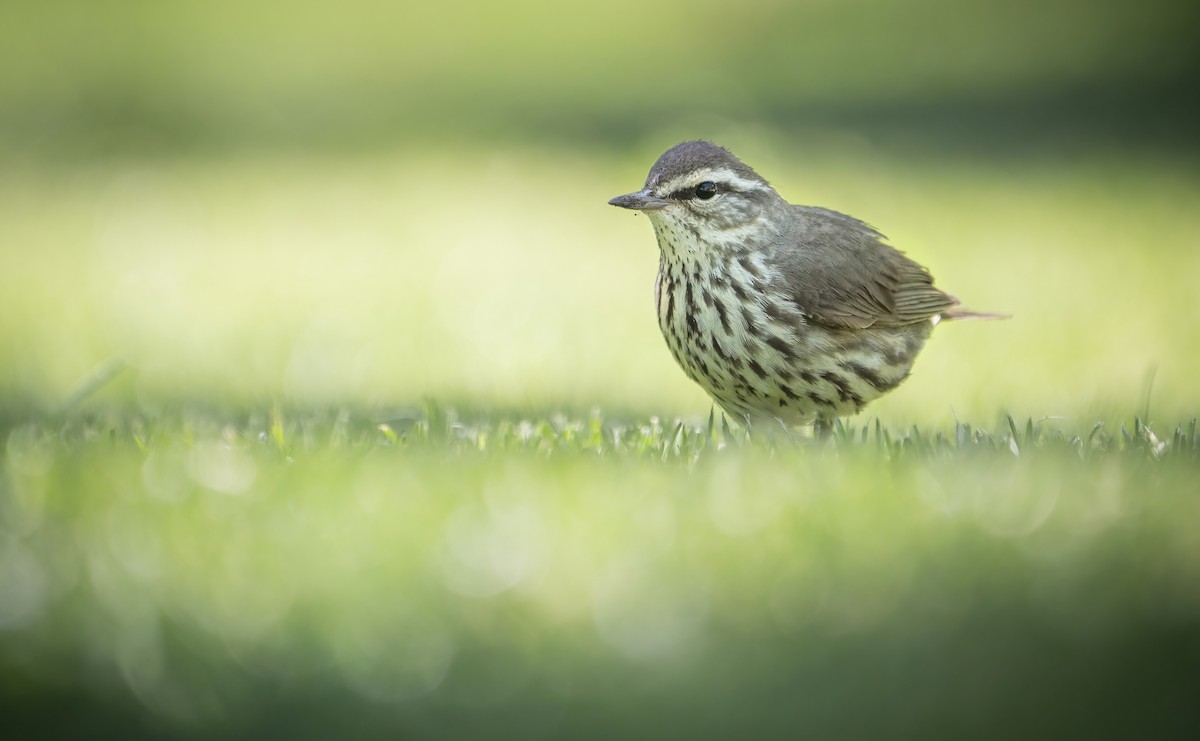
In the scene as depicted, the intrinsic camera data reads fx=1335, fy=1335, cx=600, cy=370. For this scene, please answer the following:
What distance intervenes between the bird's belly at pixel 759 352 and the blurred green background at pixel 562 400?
2.85 feet

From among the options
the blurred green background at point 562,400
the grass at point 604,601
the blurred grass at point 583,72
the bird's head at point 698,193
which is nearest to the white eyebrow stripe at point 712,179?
the bird's head at point 698,193

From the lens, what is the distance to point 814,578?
3.83m

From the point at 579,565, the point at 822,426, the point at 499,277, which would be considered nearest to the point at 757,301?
the point at 822,426

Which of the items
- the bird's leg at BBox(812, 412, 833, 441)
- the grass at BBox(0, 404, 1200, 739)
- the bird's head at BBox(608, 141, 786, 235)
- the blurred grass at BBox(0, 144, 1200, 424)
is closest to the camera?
the grass at BBox(0, 404, 1200, 739)

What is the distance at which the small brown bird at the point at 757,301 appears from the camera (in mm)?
5781

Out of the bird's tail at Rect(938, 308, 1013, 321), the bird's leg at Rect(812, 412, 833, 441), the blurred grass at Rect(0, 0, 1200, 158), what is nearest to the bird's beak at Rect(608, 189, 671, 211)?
the bird's leg at Rect(812, 412, 833, 441)

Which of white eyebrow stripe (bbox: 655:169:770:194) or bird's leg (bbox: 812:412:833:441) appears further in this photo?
bird's leg (bbox: 812:412:833:441)

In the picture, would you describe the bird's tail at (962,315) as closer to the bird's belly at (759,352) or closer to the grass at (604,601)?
the bird's belly at (759,352)

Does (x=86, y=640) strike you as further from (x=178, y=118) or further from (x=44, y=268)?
(x=178, y=118)

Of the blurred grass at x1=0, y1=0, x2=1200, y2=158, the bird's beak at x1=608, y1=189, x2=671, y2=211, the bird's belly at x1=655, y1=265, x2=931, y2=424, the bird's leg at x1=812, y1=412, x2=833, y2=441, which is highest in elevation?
the blurred grass at x1=0, y1=0, x2=1200, y2=158

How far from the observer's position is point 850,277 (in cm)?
622

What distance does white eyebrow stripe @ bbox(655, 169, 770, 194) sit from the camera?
19.5ft

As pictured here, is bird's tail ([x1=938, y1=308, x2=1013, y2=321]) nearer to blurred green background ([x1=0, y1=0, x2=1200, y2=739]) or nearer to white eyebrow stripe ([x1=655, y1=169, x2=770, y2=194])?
blurred green background ([x1=0, y1=0, x2=1200, y2=739])

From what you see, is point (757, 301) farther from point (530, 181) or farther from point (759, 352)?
point (530, 181)
